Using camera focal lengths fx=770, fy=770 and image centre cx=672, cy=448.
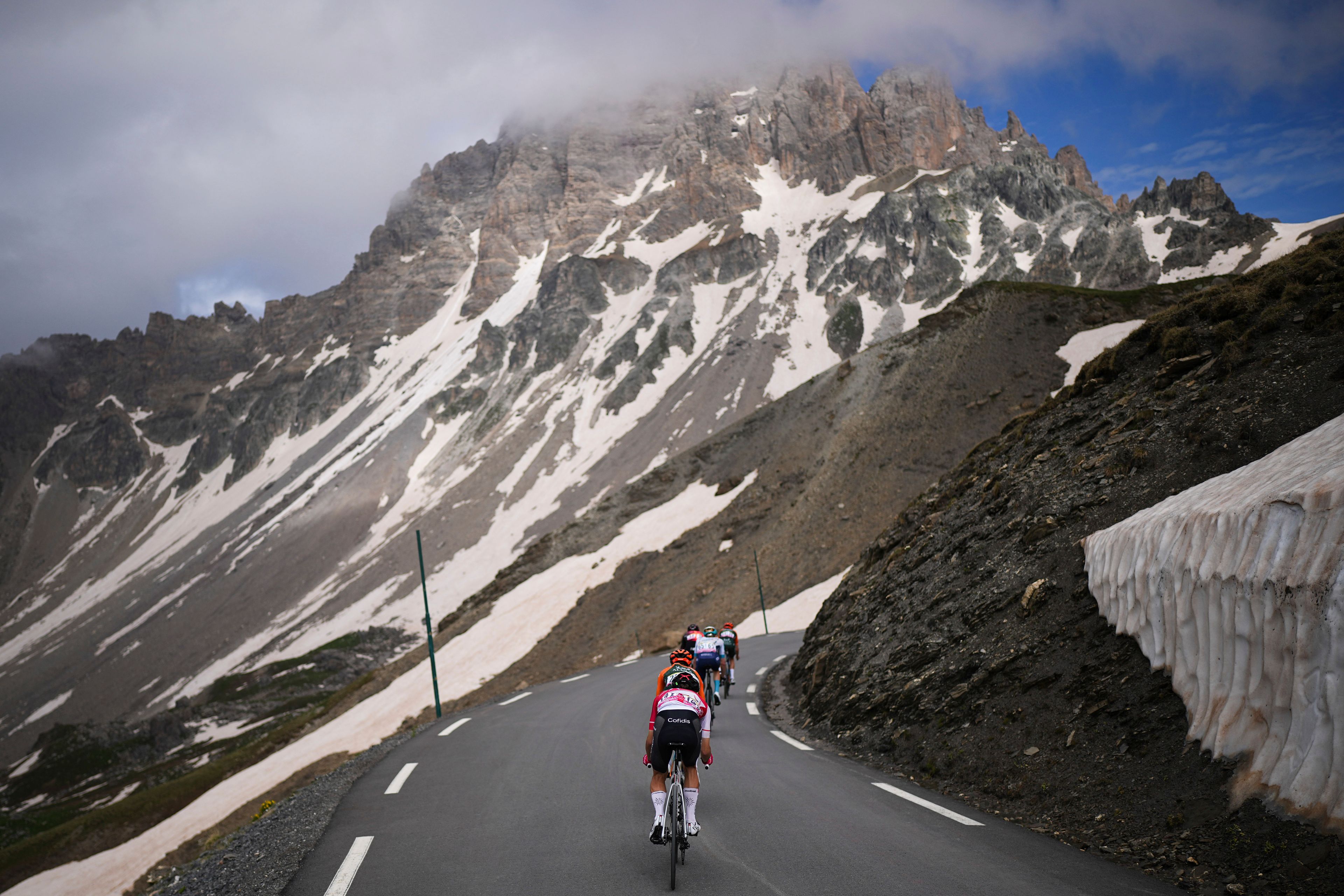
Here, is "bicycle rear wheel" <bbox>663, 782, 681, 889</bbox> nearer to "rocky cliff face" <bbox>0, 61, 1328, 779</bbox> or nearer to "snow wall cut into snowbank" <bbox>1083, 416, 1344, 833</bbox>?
"snow wall cut into snowbank" <bbox>1083, 416, 1344, 833</bbox>

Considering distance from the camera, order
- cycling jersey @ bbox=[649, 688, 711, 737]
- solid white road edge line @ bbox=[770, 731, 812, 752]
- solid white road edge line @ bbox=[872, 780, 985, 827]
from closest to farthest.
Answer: cycling jersey @ bbox=[649, 688, 711, 737] → solid white road edge line @ bbox=[872, 780, 985, 827] → solid white road edge line @ bbox=[770, 731, 812, 752]

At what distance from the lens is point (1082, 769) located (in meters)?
7.38

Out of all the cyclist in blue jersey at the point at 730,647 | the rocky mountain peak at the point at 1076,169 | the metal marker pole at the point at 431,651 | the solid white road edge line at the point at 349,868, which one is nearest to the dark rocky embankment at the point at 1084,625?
the cyclist in blue jersey at the point at 730,647

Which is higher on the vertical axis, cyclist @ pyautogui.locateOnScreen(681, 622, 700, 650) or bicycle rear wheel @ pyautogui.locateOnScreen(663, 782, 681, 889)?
bicycle rear wheel @ pyautogui.locateOnScreen(663, 782, 681, 889)

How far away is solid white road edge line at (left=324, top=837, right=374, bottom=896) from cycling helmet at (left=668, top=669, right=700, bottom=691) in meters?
2.97

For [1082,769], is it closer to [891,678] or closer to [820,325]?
[891,678]

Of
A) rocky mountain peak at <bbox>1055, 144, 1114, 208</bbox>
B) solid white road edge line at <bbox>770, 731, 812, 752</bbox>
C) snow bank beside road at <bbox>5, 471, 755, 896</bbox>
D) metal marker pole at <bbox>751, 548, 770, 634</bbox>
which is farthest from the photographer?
rocky mountain peak at <bbox>1055, 144, 1114, 208</bbox>

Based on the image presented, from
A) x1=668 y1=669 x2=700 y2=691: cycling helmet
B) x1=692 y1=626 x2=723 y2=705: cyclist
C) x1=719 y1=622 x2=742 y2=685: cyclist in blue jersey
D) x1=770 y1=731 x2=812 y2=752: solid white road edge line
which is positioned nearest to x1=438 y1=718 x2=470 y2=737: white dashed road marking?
x1=692 y1=626 x2=723 y2=705: cyclist

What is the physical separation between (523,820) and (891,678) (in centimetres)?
639

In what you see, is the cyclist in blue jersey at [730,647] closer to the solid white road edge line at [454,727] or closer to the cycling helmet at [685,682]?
the solid white road edge line at [454,727]

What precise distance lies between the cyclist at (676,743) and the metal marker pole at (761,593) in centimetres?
2807

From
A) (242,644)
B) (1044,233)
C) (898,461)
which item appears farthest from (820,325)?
(242,644)

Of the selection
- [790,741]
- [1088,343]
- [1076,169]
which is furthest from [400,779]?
[1076,169]

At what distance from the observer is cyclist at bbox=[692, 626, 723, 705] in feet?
47.4
